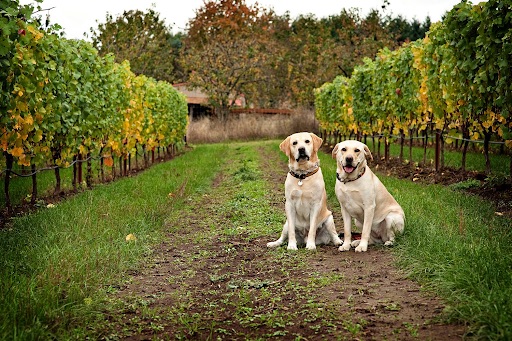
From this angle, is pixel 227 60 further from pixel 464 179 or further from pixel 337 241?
pixel 337 241

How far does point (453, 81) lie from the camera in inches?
427

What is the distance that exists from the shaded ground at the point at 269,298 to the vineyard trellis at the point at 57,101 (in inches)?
118

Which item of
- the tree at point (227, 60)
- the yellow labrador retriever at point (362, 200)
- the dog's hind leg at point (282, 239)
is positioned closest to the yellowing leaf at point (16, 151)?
the dog's hind leg at point (282, 239)

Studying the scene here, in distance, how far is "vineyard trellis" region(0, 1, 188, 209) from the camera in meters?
7.29

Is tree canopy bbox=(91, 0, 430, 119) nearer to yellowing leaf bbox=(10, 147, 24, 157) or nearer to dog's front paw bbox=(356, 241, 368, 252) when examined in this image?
yellowing leaf bbox=(10, 147, 24, 157)

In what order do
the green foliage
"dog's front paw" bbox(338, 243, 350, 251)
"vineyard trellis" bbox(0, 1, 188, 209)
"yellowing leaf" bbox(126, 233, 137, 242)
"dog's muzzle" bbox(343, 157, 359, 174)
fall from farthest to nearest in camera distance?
1. the green foliage
2. "vineyard trellis" bbox(0, 1, 188, 209)
3. "yellowing leaf" bbox(126, 233, 137, 242)
4. "dog's front paw" bbox(338, 243, 350, 251)
5. "dog's muzzle" bbox(343, 157, 359, 174)

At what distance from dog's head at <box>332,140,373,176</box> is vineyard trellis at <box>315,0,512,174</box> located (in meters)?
3.24

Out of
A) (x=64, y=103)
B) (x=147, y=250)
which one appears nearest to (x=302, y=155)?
(x=147, y=250)

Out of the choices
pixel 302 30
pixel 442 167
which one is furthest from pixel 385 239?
pixel 302 30

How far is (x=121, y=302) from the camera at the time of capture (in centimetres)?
462

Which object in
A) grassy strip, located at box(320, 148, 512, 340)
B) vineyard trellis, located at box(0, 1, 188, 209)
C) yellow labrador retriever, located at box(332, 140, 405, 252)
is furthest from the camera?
vineyard trellis, located at box(0, 1, 188, 209)

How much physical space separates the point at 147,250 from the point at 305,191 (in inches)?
73.6

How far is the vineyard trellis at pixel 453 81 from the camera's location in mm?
8859

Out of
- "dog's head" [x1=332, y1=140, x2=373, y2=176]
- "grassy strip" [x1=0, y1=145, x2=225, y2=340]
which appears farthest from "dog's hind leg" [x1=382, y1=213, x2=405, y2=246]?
"grassy strip" [x1=0, y1=145, x2=225, y2=340]
